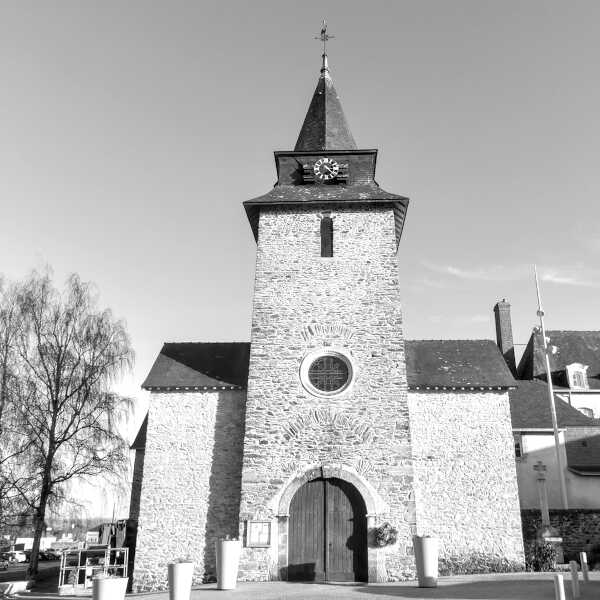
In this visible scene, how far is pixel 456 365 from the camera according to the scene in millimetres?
20734

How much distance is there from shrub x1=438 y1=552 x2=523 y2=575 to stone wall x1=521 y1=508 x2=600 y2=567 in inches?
52.2

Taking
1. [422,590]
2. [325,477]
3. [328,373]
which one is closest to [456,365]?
[328,373]

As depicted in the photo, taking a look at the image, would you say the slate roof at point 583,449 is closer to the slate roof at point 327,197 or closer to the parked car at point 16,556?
the slate roof at point 327,197

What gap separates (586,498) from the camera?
75.3 ft

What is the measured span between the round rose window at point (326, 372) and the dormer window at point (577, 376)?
18739 mm

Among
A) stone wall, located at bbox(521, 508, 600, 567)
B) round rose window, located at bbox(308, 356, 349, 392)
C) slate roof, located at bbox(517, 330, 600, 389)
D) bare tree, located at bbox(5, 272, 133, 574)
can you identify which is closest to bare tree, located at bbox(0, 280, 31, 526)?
bare tree, located at bbox(5, 272, 133, 574)

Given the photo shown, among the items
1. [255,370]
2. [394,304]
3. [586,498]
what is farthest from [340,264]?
[586,498]

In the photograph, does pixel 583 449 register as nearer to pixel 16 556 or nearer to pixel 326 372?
pixel 326 372

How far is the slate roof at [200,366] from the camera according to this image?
65.1 ft

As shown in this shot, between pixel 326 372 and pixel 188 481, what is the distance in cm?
558

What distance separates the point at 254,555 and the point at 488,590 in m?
6.70

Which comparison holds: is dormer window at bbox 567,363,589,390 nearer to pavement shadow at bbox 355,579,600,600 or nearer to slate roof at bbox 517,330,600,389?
slate roof at bbox 517,330,600,389

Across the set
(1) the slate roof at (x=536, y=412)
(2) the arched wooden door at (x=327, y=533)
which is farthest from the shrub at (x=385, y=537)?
(1) the slate roof at (x=536, y=412)

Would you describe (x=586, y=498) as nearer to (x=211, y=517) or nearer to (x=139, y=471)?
(x=211, y=517)
